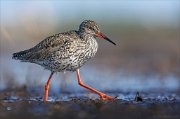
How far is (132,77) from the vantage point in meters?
17.2

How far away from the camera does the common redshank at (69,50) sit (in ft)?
39.4

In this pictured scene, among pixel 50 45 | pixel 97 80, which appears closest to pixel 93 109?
pixel 50 45

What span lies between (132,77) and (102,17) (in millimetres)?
16282

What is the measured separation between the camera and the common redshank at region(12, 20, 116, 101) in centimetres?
1202

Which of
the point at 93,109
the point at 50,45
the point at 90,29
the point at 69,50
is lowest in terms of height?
the point at 93,109

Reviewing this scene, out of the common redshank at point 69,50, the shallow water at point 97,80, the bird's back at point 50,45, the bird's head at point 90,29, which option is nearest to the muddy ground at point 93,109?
the common redshank at point 69,50

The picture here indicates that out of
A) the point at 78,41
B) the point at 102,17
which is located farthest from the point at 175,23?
the point at 78,41

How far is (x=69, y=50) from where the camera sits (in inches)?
473

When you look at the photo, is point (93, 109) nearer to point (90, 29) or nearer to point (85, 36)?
point (85, 36)

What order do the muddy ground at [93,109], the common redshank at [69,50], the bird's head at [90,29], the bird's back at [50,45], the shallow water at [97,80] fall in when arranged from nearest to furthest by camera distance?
the muddy ground at [93,109] < the common redshank at [69,50] < the bird's back at [50,45] < the bird's head at [90,29] < the shallow water at [97,80]

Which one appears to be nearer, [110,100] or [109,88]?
[110,100]

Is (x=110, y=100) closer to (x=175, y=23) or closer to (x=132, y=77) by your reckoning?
(x=132, y=77)

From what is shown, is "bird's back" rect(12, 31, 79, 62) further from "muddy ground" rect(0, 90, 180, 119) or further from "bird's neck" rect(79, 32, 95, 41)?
"muddy ground" rect(0, 90, 180, 119)

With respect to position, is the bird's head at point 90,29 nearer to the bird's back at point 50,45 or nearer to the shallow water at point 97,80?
the bird's back at point 50,45
